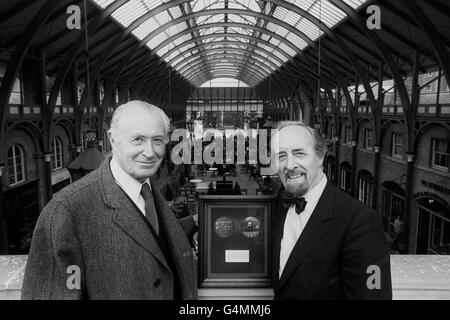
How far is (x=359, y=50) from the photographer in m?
19.3

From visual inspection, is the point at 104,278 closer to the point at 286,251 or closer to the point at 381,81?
the point at 286,251

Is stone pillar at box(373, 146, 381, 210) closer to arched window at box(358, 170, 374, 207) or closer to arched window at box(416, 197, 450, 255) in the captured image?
arched window at box(358, 170, 374, 207)

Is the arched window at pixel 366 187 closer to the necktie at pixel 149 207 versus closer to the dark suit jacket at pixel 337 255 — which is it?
the dark suit jacket at pixel 337 255

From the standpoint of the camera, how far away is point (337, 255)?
2.17 metres

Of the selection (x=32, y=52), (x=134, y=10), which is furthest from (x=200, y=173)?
(x=32, y=52)

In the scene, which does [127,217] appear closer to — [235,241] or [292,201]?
[235,241]

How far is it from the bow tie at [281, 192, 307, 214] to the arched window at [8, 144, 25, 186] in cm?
1319

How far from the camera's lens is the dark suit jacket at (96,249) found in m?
1.74

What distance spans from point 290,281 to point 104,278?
1.09 metres

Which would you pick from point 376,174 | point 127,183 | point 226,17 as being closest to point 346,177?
point 376,174

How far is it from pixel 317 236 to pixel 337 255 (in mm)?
156

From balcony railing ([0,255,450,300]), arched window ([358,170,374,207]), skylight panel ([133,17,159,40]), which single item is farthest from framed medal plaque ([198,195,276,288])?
skylight panel ([133,17,159,40])

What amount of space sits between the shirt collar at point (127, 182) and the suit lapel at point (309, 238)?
1001 mm
